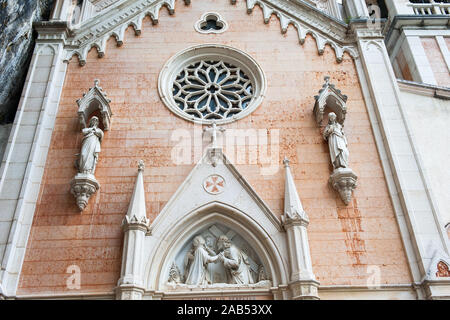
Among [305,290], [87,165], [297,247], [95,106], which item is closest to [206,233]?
[297,247]

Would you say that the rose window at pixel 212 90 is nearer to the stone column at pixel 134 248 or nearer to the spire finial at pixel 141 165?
the spire finial at pixel 141 165

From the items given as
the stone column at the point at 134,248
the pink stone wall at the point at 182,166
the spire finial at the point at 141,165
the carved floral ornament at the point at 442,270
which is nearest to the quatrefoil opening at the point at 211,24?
the pink stone wall at the point at 182,166

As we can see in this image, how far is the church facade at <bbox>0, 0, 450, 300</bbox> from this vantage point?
914cm

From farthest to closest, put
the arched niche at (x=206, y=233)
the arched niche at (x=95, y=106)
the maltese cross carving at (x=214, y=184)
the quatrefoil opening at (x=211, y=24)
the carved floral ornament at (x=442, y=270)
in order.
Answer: the quatrefoil opening at (x=211, y=24) < the arched niche at (x=95, y=106) < the maltese cross carving at (x=214, y=184) < the arched niche at (x=206, y=233) < the carved floral ornament at (x=442, y=270)

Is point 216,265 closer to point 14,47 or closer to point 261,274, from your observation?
point 261,274

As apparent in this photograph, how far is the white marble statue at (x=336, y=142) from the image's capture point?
1036 centimetres

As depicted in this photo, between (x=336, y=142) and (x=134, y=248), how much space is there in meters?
5.22

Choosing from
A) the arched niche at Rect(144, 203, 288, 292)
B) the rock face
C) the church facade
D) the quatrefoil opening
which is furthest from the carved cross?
the rock face

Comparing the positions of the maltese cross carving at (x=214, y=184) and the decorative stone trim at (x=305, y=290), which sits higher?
the maltese cross carving at (x=214, y=184)

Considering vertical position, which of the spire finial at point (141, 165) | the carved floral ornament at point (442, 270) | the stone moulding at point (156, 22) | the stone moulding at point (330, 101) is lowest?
the carved floral ornament at point (442, 270)

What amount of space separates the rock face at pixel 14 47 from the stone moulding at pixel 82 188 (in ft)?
12.0

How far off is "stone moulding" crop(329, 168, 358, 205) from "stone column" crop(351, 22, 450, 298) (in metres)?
0.97

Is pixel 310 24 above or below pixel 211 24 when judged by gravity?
below

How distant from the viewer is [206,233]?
9.83m
